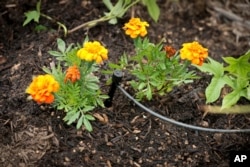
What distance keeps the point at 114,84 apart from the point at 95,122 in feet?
0.63

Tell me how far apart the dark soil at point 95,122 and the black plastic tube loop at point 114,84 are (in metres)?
0.04

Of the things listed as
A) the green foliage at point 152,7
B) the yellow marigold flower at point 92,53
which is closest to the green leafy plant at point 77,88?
the yellow marigold flower at point 92,53

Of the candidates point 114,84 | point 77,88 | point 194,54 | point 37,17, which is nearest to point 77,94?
point 77,88

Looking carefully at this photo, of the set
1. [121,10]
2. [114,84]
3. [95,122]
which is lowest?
[95,122]

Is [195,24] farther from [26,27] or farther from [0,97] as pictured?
Answer: [0,97]

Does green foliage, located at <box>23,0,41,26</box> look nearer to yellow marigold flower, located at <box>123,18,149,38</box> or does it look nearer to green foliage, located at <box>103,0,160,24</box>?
green foliage, located at <box>103,0,160,24</box>

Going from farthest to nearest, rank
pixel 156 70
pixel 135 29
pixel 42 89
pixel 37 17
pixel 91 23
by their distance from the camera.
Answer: pixel 91 23 → pixel 37 17 → pixel 156 70 → pixel 135 29 → pixel 42 89

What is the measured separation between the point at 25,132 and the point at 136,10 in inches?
36.9

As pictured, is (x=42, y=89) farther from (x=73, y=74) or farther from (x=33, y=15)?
(x=33, y=15)

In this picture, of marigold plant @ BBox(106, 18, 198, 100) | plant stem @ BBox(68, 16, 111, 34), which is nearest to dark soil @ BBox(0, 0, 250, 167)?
plant stem @ BBox(68, 16, 111, 34)

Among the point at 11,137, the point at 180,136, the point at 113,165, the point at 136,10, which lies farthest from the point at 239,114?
the point at 11,137

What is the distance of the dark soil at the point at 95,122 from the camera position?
6.00 feet

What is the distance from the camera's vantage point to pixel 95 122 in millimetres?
1927

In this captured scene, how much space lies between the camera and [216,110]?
1998mm
